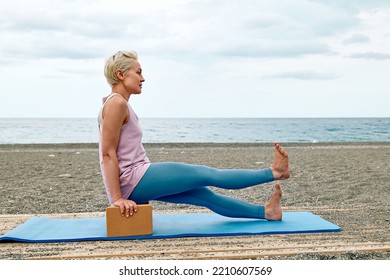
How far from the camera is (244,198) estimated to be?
21.1ft

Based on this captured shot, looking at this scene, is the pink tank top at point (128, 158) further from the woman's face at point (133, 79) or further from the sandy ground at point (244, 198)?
the sandy ground at point (244, 198)

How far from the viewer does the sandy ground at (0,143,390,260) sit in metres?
3.08

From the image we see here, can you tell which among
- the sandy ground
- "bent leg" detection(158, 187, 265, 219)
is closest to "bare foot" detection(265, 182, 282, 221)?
"bent leg" detection(158, 187, 265, 219)

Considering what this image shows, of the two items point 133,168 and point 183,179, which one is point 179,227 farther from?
point 133,168

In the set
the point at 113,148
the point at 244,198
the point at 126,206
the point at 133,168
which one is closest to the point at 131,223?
the point at 126,206

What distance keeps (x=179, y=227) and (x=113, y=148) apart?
831 millimetres

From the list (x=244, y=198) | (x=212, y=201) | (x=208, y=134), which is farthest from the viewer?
(x=208, y=134)

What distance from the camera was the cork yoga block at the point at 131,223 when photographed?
138 inches

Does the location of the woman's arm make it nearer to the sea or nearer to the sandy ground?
the sandy ground

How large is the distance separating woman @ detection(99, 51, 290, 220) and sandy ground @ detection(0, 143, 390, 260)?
41 centimetres

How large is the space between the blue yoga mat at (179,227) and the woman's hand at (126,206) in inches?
7.0

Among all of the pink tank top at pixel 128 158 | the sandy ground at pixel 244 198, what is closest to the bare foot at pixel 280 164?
the sandy ground at pixel 244 198

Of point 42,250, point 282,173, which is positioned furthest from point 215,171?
point 42,250
